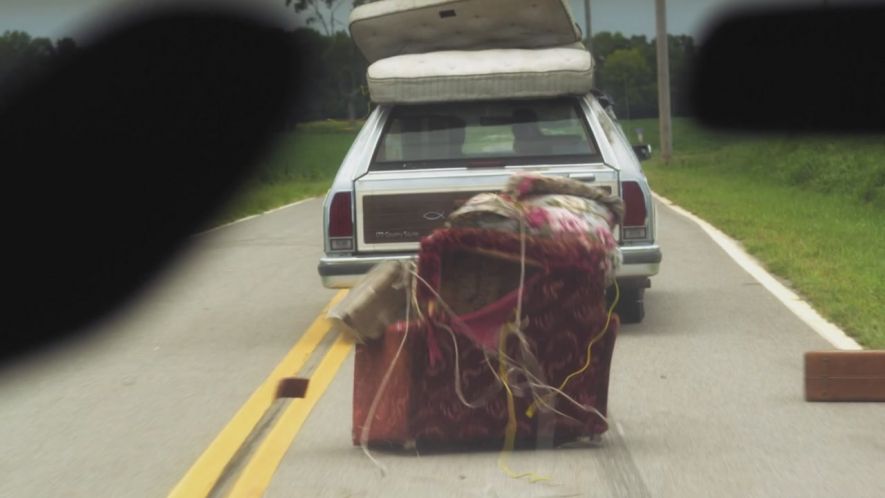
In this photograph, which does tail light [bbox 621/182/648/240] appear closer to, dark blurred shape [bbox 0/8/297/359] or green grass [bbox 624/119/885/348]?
green grass [bbox 624/119/885/348]

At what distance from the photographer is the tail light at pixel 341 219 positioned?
30.5ft

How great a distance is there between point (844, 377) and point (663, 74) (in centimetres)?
3255

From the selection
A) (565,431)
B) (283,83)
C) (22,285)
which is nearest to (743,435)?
(565,431)

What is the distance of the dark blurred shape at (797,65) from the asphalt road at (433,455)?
25.3 metres

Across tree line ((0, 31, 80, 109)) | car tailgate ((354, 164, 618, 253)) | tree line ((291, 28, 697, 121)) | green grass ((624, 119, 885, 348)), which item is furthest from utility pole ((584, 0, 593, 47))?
car tailgate ((354, 164, 618, 253))

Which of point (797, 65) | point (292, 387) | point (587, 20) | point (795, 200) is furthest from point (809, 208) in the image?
point (587, 20)

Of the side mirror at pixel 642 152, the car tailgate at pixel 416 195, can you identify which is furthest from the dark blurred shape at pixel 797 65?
the car tailgate at pixel 416 195

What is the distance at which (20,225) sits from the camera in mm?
18594

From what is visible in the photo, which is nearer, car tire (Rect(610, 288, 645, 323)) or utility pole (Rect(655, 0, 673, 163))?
car tire (Rect(610, 288, 645, 323))

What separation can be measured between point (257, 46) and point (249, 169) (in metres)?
3.56

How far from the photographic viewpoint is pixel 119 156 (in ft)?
82.9

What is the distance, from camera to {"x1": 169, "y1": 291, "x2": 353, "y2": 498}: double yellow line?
587 cm

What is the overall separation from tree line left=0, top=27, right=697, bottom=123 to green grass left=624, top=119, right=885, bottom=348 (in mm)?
2218

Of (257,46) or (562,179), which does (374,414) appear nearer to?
(562,179)
